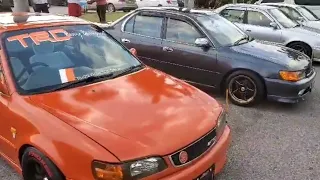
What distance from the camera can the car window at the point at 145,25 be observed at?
618 centimetres

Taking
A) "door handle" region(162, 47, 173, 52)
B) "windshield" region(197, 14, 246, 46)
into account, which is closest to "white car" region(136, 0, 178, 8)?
"windshield" region(197, 14, 246, 46)

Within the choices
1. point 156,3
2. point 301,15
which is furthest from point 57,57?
point 156,3

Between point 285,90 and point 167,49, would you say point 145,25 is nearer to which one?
point 167,49

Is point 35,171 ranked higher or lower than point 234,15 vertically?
lower

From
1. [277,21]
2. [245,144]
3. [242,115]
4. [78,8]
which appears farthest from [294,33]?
[78,8]

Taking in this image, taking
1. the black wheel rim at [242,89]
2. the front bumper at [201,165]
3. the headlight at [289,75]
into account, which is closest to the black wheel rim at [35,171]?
the front bumper at [201,165]

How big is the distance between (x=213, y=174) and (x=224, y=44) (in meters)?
3.26

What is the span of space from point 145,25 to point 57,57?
3.22 m

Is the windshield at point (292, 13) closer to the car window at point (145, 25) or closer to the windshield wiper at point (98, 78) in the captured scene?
the car window at point (145, 25)

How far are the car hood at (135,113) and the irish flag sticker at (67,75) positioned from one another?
159 millimetres

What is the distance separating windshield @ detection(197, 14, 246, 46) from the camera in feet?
19.0

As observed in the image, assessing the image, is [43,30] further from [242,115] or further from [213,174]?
[242,115]

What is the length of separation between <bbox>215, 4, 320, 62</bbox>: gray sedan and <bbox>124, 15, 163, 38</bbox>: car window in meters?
3.24

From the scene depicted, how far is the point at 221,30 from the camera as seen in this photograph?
5.99m
